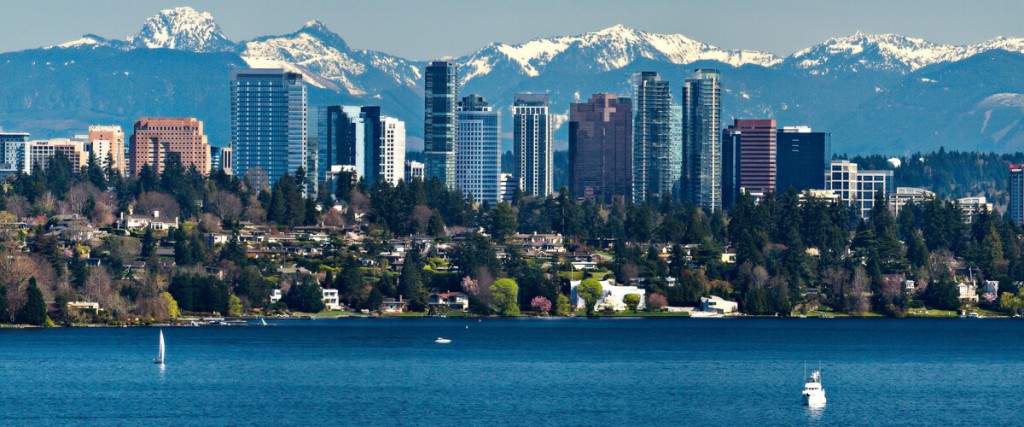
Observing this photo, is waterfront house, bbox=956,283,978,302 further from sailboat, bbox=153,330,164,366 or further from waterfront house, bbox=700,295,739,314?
sailboat, bbox=153,330,164,366

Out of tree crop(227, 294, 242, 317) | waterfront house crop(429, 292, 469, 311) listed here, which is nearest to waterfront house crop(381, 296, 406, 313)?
waterfront house crop(429, 292, 469, 311)

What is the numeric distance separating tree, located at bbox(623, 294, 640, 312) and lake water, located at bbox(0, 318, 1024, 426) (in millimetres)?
14389

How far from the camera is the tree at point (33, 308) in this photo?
6196 inches

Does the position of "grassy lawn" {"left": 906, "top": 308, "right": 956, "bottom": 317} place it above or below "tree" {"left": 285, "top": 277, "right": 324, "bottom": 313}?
below

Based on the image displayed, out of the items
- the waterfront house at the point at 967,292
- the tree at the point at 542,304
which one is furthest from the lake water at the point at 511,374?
the waterfront house at the point at 967,292

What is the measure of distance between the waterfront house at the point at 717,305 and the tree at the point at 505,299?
17.8m

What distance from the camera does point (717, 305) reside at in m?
186

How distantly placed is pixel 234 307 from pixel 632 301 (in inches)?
1491

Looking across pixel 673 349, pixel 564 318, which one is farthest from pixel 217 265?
pixel 673 349

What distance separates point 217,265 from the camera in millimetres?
189875

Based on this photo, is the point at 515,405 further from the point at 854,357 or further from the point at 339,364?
the point at 854,357

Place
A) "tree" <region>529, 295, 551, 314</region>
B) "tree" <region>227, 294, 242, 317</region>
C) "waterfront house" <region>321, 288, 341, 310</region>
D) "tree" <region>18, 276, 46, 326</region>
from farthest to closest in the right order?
1. "tree" <region>529, 295, 551, 314</region>
2. "waterfront house" <region>321, 288, 341, 310</region>
3. "tree" <region>227, 294, 242, 317</region>
4. "tree" <region>18, 276, 46, 326</region>

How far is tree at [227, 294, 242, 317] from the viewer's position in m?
172

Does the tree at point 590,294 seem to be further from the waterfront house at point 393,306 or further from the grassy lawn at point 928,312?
the grassy lawn at point 928,312
